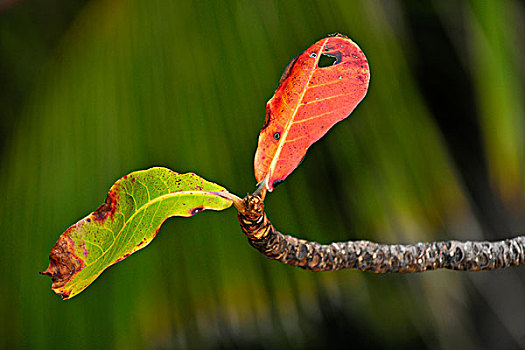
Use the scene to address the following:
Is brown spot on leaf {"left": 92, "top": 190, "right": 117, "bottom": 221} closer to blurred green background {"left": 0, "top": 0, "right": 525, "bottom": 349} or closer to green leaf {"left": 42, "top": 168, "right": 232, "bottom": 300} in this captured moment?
green leaf {"left": 42, "top": 168, "right": 232, "bottom": 300}

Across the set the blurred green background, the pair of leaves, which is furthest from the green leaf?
the blurred green background

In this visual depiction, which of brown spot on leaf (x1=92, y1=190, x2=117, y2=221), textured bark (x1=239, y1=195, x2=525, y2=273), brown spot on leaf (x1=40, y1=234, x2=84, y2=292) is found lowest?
textured bark (x1=239, y1=195, x2=525, y2=273)

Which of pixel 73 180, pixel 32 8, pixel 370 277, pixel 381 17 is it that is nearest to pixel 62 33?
pixel 32 8

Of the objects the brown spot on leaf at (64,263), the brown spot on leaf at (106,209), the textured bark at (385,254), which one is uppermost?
the brown spot on leaf at (106,209)

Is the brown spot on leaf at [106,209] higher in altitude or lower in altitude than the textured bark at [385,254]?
higher

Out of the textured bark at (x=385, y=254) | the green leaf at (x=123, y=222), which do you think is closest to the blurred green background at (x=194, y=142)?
the textured bark at (x=385, y=254)

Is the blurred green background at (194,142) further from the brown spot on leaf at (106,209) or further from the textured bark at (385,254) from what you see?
the brown spot on leaf at (106,209)
